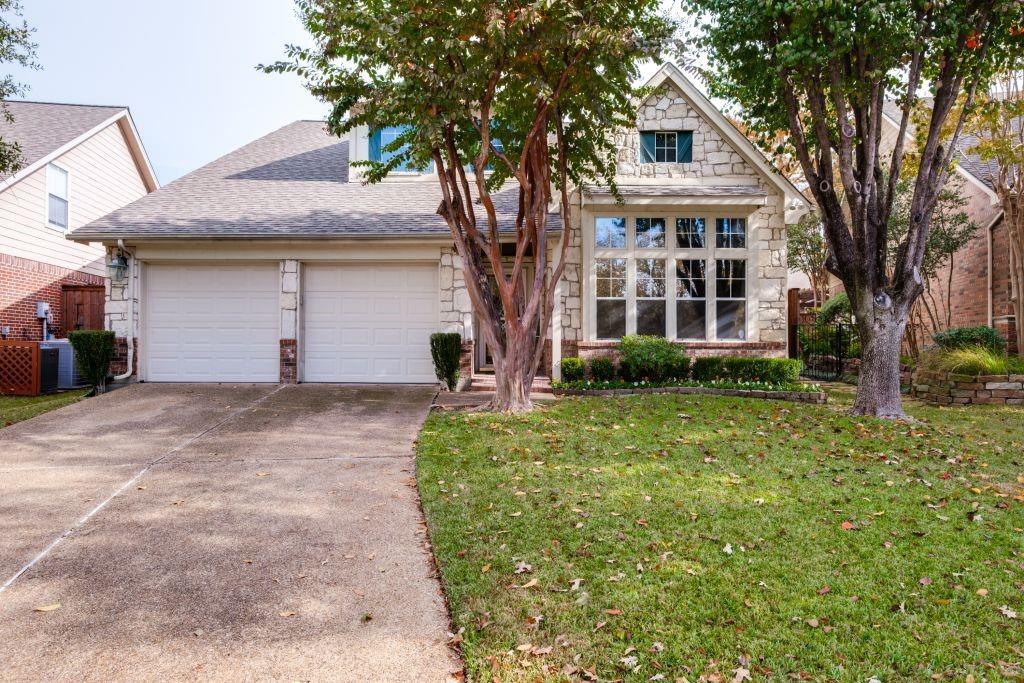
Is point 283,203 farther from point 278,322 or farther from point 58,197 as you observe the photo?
point 58,197

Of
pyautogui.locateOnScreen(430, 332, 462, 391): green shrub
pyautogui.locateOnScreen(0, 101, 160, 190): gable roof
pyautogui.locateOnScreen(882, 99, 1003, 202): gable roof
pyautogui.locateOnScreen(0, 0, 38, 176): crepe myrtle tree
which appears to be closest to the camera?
pyautogui.locateOnScreen(0, 0, 38, 176): crepe myrtle tree

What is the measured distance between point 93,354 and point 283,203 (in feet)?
14.1

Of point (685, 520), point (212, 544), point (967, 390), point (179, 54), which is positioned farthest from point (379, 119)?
point (967, 390)

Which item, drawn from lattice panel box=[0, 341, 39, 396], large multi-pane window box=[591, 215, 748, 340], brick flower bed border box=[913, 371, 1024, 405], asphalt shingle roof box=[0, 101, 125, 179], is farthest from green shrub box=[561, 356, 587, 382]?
asphalt shingle roof box=[0, 101, 125, 179]

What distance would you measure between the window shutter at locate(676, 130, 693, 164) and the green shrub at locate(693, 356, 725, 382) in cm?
373

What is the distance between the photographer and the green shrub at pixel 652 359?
407 inches

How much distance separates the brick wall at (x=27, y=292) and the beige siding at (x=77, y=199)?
21 cm

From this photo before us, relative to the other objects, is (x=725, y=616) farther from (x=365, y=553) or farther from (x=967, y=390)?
(x=967, y=390)

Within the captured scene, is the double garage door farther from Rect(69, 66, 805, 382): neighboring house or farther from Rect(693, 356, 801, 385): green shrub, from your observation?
Rect(693, 356, 801, 385): green shrub

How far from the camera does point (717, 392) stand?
1007cm

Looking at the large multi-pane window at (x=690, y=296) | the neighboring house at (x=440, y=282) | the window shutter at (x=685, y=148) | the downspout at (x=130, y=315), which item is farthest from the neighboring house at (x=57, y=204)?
the window shutter at (x=685, y=148)

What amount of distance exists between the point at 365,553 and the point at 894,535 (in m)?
3.29

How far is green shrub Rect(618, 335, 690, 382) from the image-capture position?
10.3 m

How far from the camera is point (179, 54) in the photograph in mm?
12367
